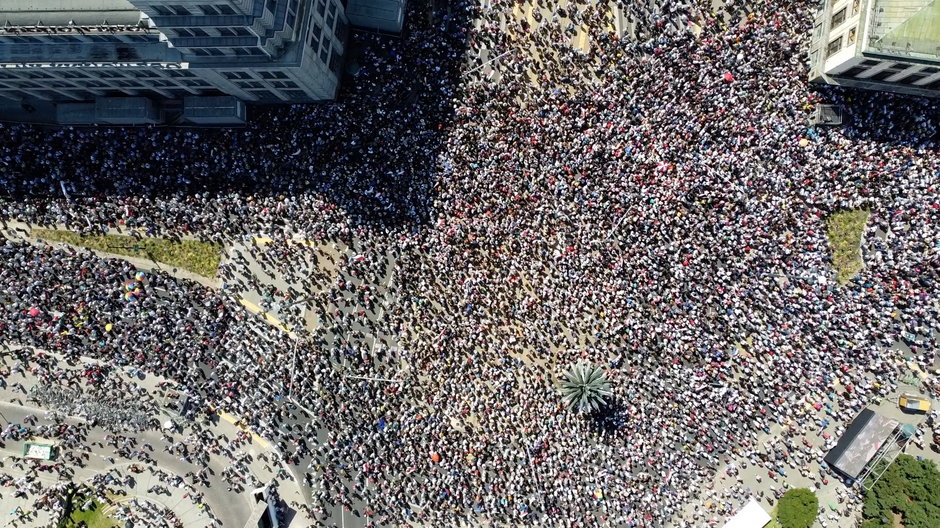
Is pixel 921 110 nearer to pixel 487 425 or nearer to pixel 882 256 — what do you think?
pixel 882 256

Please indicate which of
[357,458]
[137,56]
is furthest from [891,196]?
[137,56]

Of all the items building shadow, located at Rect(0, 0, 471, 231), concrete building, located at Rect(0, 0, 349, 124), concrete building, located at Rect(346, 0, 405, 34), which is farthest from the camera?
building shadow, located at Rect(0, 0, 471, 231)

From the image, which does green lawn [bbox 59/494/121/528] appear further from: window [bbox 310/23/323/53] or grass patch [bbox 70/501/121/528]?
window [bbox 310/23/323/53]

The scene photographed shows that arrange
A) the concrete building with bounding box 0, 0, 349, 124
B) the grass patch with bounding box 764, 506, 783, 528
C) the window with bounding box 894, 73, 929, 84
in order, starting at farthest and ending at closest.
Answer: the grass patch with bounding box 764, 506, 783, 528 → the window with bounding box 894, 73, 929, 84 → the concrete building with bounding box 0, 0, 349, 124

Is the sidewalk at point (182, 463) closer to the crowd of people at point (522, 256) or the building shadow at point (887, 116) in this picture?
the crowd of people at point (522, 256)

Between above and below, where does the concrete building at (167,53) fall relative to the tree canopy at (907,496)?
above

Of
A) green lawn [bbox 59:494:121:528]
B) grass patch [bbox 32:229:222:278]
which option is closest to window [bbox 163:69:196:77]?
grass patch [bbox 32:229:222:278]

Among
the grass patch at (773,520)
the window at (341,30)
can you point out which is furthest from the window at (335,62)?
the grass patch at (773,520)
